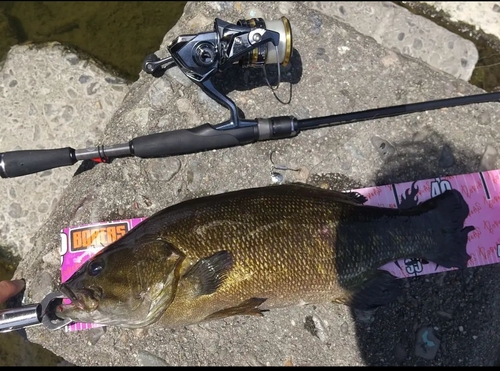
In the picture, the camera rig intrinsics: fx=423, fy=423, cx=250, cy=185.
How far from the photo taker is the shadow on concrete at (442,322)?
9.04 ft

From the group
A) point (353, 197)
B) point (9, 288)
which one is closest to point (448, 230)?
point (353, 197)

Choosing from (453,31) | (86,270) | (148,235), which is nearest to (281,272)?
(148,235)

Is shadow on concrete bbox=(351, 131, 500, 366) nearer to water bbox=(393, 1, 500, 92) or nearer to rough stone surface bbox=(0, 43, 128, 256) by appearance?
water bbox=(393, 1, 500, 92)

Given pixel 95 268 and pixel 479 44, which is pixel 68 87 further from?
pixel 479 44

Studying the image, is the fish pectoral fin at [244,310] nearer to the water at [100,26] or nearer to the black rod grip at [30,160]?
the black rod grip at [30,160]

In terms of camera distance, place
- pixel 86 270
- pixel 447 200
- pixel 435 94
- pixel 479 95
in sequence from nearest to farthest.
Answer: pixel 86 270, pixel 447 200, pixel 479 95, pixel 435 94

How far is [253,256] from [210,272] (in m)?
0.25

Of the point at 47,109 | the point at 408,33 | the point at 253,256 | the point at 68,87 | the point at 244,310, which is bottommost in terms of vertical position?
the point at 244,310

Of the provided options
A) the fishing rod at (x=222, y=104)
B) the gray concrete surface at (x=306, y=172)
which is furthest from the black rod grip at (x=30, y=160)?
the gray concrete surface at (x=306, y=172)

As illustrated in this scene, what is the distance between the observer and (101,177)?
2832mm

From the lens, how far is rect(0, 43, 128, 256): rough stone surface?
3.18 metres

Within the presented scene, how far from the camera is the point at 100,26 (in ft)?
11.0

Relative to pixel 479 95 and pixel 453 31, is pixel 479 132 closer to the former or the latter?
pixel 479 95

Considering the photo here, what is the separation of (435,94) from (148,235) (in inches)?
85.4
